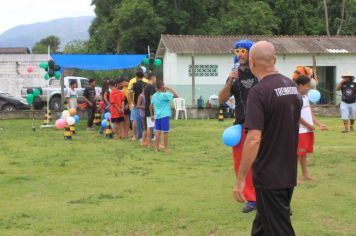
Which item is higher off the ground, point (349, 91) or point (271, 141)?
point (349, 91)

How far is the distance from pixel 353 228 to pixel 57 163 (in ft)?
20.9

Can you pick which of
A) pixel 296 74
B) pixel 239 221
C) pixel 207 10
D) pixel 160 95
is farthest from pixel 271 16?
pixel 239 221

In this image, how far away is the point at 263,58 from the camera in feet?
12.7

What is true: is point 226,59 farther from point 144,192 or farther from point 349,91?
point 144,192

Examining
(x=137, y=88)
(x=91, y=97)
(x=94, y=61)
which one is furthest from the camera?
(x=94, y=61)

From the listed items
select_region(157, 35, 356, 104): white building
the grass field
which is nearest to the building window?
select_region(157, 35, 356, 104): white building

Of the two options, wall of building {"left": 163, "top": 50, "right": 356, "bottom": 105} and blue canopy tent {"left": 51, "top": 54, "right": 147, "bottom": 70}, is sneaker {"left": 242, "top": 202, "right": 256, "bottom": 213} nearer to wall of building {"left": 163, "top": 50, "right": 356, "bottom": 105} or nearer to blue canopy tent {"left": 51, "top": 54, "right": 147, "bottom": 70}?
blue canopy tent {"left": 51, "top": 54, "right": 147, "bottom": 70}

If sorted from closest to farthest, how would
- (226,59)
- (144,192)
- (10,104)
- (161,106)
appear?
(144,192) < (161,106) < (10,104) < (226,59)

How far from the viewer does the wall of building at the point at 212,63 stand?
2427cm

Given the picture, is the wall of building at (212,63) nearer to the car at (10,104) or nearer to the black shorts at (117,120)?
the car at (10,104)

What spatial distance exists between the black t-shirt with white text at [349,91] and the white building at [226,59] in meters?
9.19

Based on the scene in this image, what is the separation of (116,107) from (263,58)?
1094cm

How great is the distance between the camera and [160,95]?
Answer: 11609mm

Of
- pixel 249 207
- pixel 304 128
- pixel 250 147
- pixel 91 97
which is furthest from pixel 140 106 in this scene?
pixel 250 147
